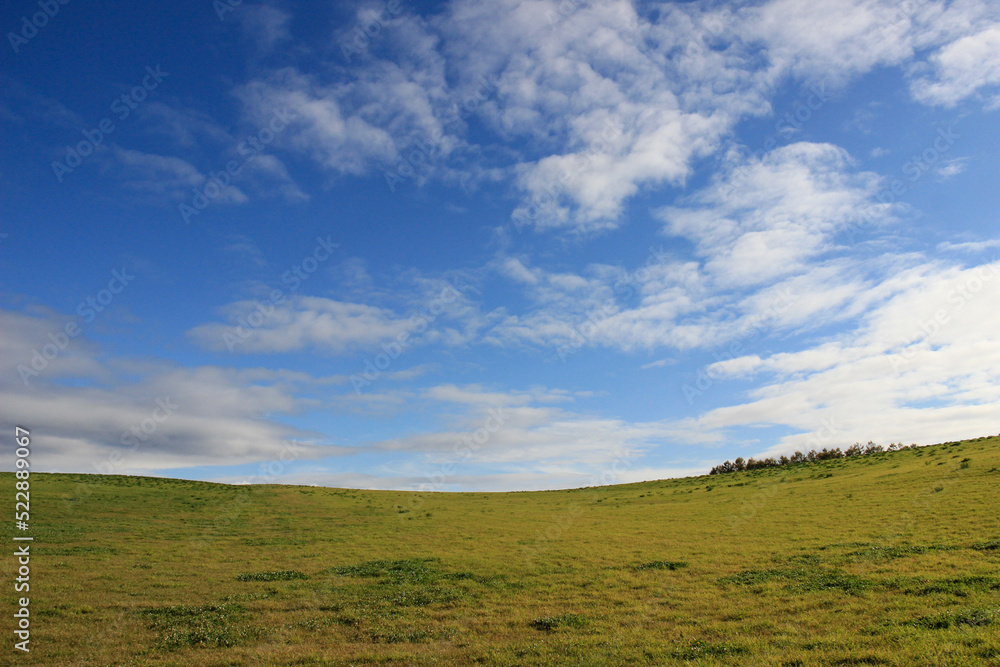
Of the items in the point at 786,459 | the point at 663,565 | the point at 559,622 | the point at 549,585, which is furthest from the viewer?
the point at 786,459

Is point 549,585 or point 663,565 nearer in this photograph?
point 549,585

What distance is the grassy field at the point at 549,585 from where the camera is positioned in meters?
15.1

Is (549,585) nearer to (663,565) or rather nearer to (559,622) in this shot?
(559,622)

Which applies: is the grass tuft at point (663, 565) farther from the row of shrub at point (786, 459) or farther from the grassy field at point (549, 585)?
the row of shrub at point (786, 459)

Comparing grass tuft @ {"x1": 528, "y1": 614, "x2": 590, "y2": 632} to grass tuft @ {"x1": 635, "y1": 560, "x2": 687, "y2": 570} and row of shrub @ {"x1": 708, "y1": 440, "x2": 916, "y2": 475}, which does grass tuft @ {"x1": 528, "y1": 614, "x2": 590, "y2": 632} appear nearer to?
grass tuft @ {"x1": 635, "y1": 560, "x2": 687, "y2": 570}

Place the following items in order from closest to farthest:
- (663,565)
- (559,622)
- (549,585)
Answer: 1. (559,622)
2. (549,585)
3. (663,565)

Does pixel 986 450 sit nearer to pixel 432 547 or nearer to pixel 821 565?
pixel 821 565

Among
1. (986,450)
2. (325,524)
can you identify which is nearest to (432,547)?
(325,524)

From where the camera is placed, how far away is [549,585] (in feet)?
80.3

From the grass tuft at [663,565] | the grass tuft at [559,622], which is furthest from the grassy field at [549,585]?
the grass tuft at [663,565]

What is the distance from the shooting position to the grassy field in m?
15.1

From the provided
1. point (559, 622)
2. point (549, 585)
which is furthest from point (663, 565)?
point (559, 622)

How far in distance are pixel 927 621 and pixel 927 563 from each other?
9216 mm

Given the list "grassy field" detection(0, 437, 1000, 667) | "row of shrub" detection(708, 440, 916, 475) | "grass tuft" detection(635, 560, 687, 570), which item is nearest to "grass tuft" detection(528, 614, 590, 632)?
"grassy field" detection(0, 437, 1000, 667)
